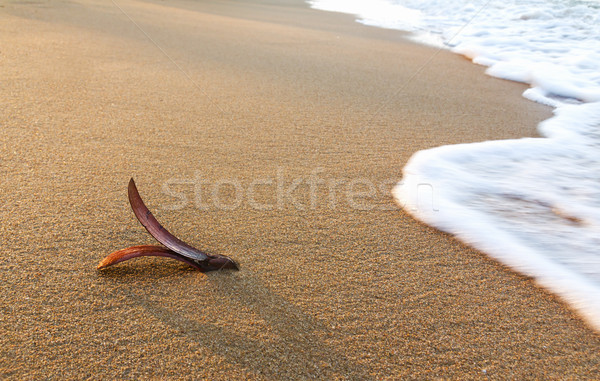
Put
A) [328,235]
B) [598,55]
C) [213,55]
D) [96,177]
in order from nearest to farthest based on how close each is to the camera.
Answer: [328,235], [96,177], [213,55], [598,55]

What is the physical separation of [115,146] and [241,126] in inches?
19.9

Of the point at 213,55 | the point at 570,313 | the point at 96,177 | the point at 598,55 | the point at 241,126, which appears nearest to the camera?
the point at 570,313

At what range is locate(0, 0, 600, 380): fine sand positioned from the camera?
2.77ft

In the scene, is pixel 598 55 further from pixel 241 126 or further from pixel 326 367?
pixel 326 367

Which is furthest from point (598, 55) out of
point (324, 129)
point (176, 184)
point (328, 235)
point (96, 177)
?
point (96, 177)

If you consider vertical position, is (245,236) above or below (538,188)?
below

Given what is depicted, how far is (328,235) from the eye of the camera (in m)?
1.21

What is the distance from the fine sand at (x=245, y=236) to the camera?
843mm

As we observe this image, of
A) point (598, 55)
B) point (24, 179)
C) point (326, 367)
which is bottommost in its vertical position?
point (326, 367)

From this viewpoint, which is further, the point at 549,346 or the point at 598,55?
the point at 598,55

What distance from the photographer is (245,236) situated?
118 centimetres

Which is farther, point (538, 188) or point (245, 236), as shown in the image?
point (538, 188)

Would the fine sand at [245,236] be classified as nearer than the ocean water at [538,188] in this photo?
Yes

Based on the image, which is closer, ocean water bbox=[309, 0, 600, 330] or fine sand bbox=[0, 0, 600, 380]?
fine sand bbox=[0, 0, 600, 380]
